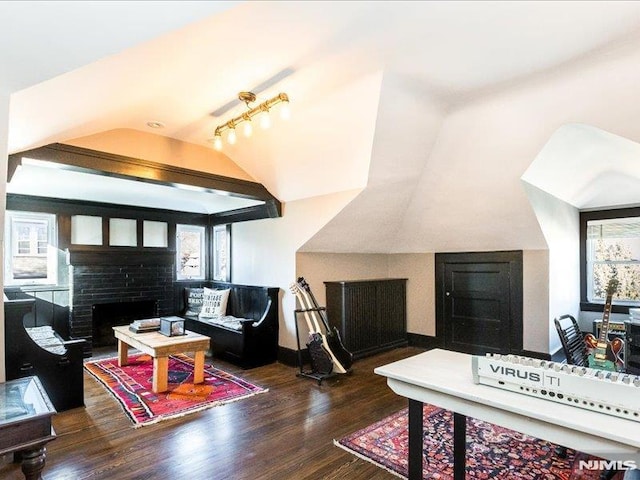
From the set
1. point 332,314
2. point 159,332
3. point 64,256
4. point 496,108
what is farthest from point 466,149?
point 64,256

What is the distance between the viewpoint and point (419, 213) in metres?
4.61

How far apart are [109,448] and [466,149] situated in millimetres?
3831

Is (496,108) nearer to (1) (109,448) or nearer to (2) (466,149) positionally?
(2) (466,149)

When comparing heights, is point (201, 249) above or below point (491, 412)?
above

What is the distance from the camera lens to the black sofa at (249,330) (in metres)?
4.40

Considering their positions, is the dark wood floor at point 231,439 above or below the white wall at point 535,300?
below

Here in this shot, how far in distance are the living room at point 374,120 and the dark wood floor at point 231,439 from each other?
317 millimetres

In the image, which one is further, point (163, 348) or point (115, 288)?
point (115, 288)

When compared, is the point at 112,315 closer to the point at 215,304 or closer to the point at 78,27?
the point at 215,304

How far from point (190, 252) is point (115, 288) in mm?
1357

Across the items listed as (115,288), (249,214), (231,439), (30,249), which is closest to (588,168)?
(249,214)

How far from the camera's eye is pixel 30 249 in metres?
4.91

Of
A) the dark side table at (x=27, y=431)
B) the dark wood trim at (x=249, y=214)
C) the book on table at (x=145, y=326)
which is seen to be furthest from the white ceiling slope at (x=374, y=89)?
the book on table at (x=145, y=326)

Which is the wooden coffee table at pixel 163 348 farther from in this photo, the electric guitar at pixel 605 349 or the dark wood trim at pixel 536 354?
the dark wood trim at pixel 536 354
